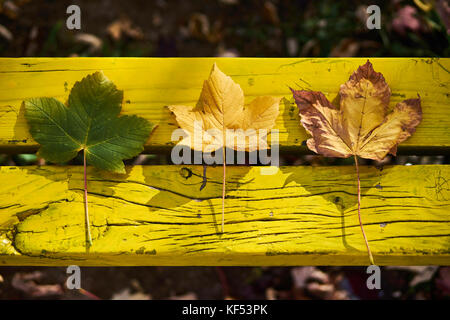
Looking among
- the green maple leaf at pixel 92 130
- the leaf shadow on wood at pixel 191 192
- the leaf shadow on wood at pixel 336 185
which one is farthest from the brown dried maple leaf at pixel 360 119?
the green maple leaf at pixel 92 130

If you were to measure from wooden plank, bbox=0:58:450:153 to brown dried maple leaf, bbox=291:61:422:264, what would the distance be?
0.09 metres

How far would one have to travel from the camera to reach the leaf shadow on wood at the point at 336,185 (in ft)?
2.63

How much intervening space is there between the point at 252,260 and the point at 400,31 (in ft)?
4.08

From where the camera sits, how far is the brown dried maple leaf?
74 centimetres

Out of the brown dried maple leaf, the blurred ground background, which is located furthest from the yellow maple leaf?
the blurred ground background

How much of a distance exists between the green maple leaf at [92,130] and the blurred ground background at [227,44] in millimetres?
432

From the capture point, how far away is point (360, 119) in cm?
75

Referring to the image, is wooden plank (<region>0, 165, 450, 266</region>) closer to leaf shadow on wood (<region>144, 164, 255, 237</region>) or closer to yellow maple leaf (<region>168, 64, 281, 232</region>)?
leaf shadow on wood (<region>144, 164, 255, 237</region>)

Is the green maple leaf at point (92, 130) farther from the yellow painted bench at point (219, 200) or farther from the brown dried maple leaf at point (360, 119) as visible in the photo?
the brown dried maple leaf at point (360, 119)

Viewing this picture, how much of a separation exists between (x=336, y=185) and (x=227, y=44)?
3.43ft
